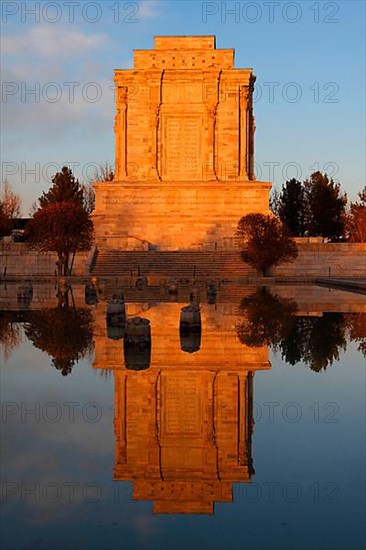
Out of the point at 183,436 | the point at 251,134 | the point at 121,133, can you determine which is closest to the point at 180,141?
the point at 121,133

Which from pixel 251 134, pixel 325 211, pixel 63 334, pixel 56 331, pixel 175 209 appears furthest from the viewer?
pixel 325 211

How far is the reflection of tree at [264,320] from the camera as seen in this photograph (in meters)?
16.3

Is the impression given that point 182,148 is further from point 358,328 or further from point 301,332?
point 301,332

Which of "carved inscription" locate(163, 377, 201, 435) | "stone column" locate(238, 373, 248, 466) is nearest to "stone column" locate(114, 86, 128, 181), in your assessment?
"stone column" locate(238, 373, 248, 466)

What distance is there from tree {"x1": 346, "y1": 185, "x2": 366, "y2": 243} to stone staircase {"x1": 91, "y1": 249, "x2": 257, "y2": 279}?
67.9 ft

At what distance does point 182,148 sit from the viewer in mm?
55188

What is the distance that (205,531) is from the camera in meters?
5.84

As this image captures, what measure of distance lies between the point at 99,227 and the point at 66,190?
849 inches

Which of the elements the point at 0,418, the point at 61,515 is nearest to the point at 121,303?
the point at 0,418

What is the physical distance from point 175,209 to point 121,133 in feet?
24.3

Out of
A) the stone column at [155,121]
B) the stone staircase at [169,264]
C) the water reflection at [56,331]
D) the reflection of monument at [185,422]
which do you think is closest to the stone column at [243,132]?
the stone column at [155,121]

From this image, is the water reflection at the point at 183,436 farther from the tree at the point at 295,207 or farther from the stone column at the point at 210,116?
the tree at the point at 295,207

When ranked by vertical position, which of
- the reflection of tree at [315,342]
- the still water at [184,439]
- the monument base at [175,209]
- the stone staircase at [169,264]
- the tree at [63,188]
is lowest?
the still water at [184,439]

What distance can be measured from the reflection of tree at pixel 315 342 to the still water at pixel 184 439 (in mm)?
60
